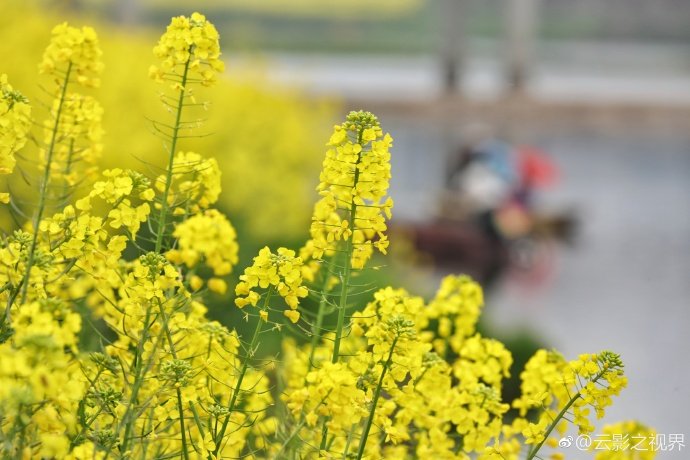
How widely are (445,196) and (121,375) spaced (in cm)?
837

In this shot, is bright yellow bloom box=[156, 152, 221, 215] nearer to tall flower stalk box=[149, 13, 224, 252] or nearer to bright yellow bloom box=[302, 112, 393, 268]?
tall flower stalk box=[149, 13, 224, 252]

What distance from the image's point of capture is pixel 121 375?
1.70 meters

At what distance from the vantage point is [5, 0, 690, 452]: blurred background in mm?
6973

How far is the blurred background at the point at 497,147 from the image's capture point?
22.9 ft

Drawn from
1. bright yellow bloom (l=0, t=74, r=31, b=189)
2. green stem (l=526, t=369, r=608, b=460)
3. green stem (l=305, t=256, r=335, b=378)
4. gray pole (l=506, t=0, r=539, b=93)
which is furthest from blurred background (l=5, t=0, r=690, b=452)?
bright yellow bloom (l=0, t=74, r=31, b=189)

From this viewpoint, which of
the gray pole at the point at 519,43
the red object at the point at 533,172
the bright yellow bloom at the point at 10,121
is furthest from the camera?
the gray pole at the point at 519,43

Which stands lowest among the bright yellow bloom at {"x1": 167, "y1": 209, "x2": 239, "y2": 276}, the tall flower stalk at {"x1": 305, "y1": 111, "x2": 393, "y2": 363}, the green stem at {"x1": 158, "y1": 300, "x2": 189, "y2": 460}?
the green stem at {"x1": 158, "y1": 300, "x2": 189, "y2": 460}

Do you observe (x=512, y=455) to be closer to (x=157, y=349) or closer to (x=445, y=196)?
(x=157, y=349)

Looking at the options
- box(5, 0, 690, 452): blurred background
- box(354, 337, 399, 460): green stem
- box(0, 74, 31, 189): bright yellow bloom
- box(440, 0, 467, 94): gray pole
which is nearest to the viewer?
box(354, 337, 399, 460): green stem

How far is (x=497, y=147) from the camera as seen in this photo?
10.1 m

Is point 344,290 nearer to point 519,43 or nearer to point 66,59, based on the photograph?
point 66,59

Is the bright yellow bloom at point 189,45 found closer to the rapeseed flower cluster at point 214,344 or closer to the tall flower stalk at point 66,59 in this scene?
the rapeseed flower cluster at point 214,344

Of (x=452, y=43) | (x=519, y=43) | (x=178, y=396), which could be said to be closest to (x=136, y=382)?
(x=178, y=396)

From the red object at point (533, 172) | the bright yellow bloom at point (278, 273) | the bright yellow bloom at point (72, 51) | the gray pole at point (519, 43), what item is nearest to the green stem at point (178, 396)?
the bright yellow bloom at point (278, 273)
